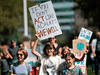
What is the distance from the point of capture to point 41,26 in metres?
6.81

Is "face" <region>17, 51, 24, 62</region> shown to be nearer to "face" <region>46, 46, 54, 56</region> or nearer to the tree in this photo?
"face" <region>46, 46, 54, 56</region>

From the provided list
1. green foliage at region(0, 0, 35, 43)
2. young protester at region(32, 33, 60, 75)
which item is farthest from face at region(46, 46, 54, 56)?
green foliage at region(0, 0, 35, 43)

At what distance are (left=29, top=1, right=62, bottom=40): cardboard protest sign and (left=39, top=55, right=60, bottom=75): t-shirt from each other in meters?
1.51

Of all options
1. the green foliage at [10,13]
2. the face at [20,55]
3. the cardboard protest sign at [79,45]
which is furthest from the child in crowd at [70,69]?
the green foliage at [10,13]

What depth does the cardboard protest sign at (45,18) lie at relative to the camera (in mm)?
6809

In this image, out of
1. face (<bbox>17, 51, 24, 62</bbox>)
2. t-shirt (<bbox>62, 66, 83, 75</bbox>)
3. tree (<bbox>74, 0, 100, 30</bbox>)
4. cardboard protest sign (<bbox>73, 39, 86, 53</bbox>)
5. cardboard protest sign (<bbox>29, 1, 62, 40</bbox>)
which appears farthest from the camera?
tree (<bbox>74, 0, 100, 30</bbox>)

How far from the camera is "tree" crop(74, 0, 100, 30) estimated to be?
774 inches

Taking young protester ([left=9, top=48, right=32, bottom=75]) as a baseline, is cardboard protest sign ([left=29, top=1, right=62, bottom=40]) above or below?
above

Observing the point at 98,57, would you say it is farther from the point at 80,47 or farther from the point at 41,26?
the point at 41,26

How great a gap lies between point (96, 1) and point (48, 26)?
13474mm

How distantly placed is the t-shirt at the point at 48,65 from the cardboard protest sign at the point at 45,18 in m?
1.51

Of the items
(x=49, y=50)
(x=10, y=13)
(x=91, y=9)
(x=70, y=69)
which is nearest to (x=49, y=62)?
(x=49, y=50)

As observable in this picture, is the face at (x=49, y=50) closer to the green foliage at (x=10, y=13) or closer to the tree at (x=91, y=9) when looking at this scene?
the tree at (x=91, y=9)

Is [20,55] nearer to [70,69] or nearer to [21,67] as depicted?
[21,67]
